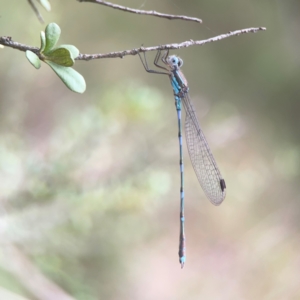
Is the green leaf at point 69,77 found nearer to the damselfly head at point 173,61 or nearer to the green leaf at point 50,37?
the green leaf at point 50,37

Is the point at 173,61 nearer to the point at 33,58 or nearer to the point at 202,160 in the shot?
the point at 202,160

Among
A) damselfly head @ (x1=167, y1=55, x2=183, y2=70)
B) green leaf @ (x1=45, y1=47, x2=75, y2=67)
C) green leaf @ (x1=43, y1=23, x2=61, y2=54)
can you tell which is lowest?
green leaf @ (x1=45, y1=47, x2=75, y2=67)

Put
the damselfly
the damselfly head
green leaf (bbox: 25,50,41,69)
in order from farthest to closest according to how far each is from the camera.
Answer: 1. the damselfly
2. the damselfly head
3. green leaf (bbox: 25,50,41,69)

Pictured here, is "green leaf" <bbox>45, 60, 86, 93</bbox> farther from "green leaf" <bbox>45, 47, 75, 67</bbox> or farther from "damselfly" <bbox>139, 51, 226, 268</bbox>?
"damselfly" <bbox>139, 51, 226, 268</bbox>

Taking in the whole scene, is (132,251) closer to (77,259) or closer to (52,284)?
(77,259)

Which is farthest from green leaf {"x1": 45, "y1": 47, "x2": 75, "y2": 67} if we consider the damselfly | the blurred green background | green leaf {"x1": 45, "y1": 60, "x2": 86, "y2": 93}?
the damselfly

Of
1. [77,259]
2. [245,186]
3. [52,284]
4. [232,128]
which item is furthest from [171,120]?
[52,284]

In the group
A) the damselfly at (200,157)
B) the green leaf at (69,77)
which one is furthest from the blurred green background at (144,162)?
the green leaf at (69,77)
